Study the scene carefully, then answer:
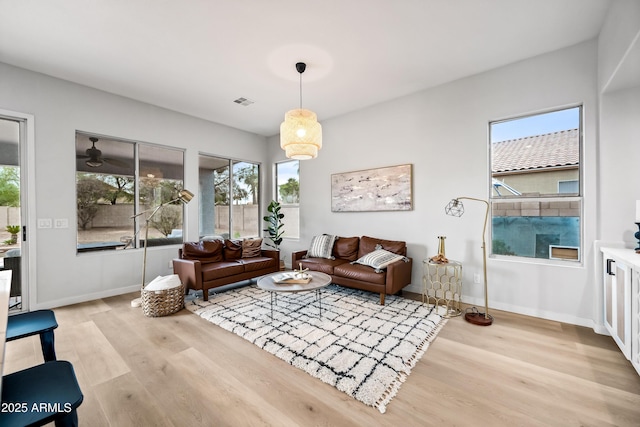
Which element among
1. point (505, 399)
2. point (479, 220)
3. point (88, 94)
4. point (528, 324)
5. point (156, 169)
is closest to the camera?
point (505, 399)

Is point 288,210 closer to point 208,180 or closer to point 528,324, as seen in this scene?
point 208,180

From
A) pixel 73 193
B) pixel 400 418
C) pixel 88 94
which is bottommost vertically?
pixel 400 418

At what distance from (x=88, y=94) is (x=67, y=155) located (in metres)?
0.91

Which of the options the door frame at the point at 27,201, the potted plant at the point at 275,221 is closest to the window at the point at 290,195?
the potted plant at the point at 275,221

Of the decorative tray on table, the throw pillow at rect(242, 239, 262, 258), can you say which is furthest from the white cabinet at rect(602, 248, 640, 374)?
the throw pillow at rect(242, 239, 262, 258)

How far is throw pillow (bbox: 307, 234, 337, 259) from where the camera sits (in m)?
4.55

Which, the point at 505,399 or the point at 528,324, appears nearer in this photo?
the point at 505,399

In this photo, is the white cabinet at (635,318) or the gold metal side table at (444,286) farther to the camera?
the gold metal side table at (444,286)

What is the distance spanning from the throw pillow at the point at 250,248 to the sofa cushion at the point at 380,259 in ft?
6.07

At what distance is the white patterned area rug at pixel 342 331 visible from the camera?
2057mm

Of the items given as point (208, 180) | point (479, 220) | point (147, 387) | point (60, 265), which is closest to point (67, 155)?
point (60, 265)

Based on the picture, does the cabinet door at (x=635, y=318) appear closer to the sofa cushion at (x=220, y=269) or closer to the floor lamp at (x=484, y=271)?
the floor lamp at (x=484, y=271)

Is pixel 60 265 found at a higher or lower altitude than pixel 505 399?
higher

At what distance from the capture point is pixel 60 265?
361 cm
